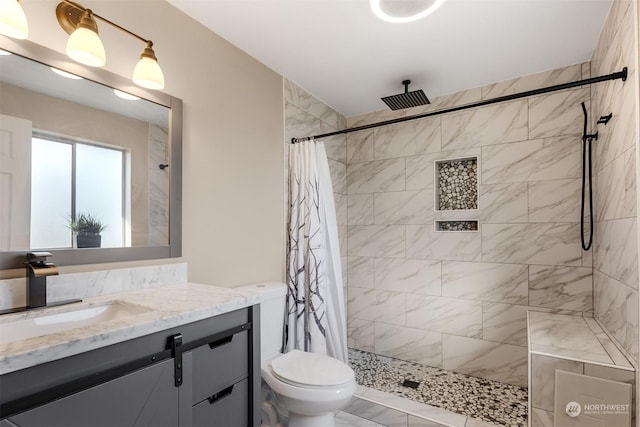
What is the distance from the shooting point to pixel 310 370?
69.9 inches

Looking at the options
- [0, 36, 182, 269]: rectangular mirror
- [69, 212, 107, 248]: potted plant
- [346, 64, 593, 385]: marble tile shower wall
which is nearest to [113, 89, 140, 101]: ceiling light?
[0, 36, 182, 269]: rectangular mirror

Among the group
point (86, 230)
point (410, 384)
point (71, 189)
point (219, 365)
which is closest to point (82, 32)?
point (71, 189)

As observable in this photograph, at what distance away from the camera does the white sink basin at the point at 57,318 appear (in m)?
1.04

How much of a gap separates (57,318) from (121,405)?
0.48 meters

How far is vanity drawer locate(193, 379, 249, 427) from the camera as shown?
1.13 m

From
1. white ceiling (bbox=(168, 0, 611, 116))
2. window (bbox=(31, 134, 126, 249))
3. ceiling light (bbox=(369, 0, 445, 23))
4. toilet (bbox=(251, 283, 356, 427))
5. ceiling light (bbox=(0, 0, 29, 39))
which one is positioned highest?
Result: white ceiling (bbox=(168, 0, 611, 116))

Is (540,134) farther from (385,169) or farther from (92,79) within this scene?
(92,79)

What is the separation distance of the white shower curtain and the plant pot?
133cm

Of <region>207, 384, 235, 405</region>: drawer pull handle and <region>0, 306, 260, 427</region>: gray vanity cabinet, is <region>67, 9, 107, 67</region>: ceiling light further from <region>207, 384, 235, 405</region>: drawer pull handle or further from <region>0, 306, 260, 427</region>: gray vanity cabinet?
<region>207, 384, 235, 405</region>: drawer pull handle

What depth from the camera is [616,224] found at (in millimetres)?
1648

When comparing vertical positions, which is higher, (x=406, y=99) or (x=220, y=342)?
(x=406, y=99)

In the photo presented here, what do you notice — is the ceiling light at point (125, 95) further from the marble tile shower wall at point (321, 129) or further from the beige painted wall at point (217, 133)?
the marble tile shower wall at point (321, 129)

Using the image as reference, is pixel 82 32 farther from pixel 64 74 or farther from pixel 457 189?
pixel 457 189

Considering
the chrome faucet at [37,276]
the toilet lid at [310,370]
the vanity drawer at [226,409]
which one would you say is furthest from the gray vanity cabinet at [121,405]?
the toilet lid at [310,370]
